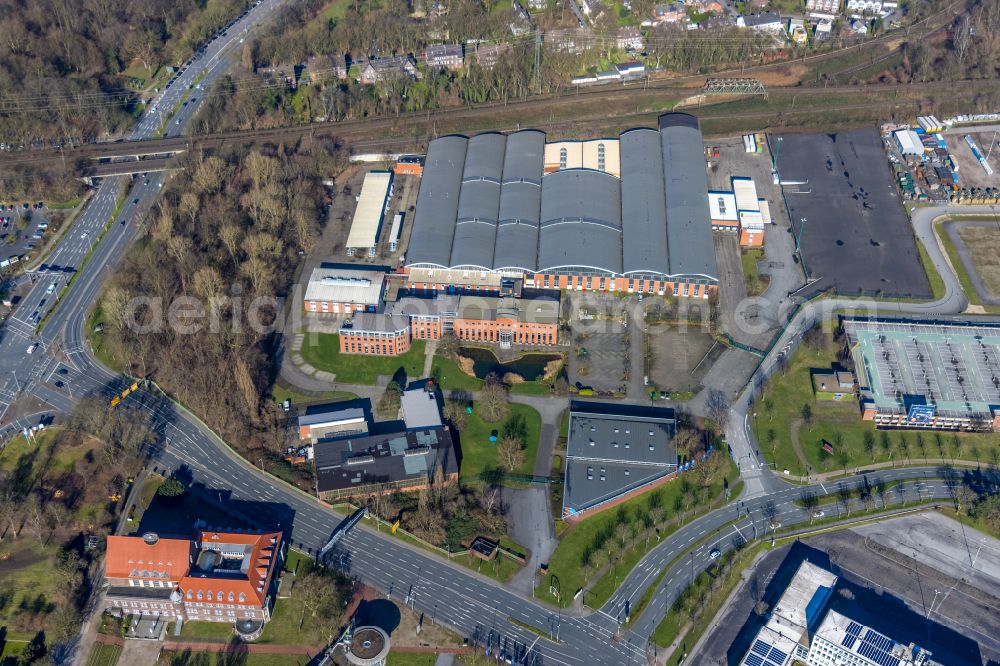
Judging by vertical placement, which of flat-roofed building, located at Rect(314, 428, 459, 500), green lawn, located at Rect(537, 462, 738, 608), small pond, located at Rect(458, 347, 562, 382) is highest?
small pond, located at Rect(458, 347, 562, 382)

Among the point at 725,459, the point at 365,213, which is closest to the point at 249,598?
the point at 725,459

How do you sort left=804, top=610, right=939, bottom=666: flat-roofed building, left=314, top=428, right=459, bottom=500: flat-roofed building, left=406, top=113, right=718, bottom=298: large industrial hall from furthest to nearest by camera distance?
1. left=406, top=113, right=718, bottom=298: large industrial hall
2. left=314, top=428, right=459, bottom=500: flat-roofed building
3. left=804, top=610, right=939, bottom=666: flat-roofed building

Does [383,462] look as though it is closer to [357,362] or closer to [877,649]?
[357,362]

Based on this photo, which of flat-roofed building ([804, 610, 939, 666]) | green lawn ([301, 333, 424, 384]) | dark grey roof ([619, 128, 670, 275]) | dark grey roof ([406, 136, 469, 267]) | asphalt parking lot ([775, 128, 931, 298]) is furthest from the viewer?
dark grey roof ([406, 136, 469, 267])

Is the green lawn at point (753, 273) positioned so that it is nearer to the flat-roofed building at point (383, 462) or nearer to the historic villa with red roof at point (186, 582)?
the flat-roofed building at point (383, 462)

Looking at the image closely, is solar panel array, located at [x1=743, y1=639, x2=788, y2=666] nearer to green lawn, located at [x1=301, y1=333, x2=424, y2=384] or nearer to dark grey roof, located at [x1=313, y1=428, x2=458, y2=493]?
dark grey roof, located at [x1=313, y1=428, x2=458, y2=493]

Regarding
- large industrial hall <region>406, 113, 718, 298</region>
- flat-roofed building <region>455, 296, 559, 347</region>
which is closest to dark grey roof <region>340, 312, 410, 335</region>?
flat-roofed building <region>455, 296, 559, 347</region>

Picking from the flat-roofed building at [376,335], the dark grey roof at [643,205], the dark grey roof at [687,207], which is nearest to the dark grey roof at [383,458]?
the flat-roofed building at [376,335]
